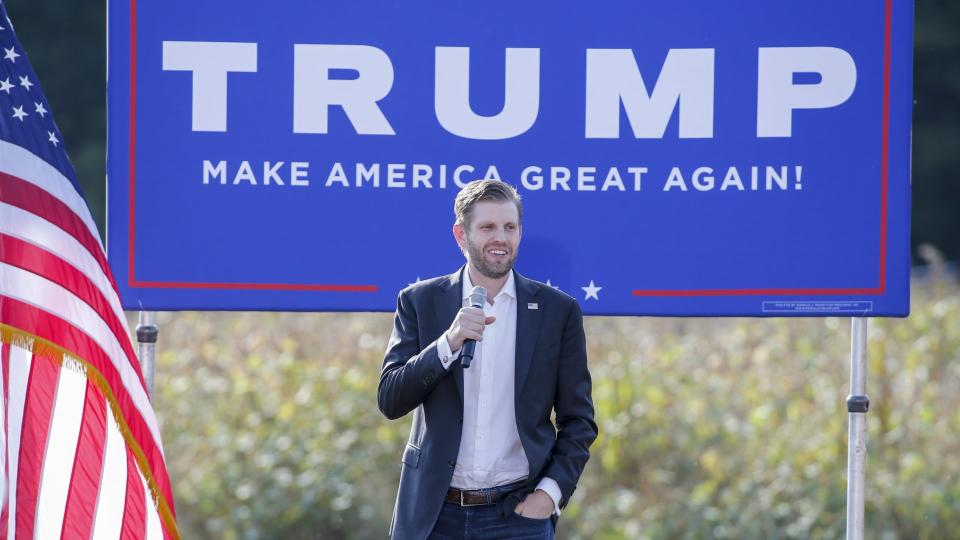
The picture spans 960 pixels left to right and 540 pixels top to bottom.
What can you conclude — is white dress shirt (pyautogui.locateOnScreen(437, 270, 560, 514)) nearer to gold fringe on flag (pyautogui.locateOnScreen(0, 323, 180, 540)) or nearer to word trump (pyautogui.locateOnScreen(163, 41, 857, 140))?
gold fringe on flag (pyautogui.locateOnScreen(0, 323, 180, 540))

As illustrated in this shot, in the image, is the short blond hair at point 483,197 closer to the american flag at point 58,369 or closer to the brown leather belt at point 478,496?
the brown leather belt at point 478,496

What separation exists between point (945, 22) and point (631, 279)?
2120 centimetres

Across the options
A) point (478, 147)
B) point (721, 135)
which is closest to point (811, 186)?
point (721, 135)

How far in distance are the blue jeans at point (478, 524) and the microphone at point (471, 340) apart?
507mm

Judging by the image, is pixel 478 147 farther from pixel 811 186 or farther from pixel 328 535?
pixel 328 535

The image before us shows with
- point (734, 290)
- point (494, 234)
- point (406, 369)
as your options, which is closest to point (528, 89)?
point (734, 290)

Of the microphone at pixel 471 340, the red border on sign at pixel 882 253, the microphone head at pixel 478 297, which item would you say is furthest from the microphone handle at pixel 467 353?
the red border on sign at pixel 882 253

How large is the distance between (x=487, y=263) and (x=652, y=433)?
4.05 metres

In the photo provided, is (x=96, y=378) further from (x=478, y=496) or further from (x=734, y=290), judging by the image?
(x=734, y=290)

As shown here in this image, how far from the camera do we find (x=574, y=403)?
4250 millimetres

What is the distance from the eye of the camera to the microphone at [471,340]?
3871 mm

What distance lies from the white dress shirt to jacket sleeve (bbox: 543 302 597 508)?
0.11 meters

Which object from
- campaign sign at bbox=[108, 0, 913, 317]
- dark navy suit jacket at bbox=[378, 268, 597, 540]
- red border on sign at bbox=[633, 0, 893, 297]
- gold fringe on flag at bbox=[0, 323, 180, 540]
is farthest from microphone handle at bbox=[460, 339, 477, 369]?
red border on sign at bbox=[633, 0, 893, 297]

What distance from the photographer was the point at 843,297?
5.41m
